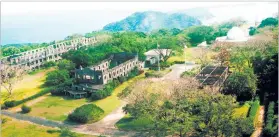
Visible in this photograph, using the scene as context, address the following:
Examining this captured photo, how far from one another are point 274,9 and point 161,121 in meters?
101

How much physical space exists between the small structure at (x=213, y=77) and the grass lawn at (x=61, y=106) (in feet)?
37.5

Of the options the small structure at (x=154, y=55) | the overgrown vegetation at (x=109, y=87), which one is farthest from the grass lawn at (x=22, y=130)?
the small structure at (x=154, y=55)

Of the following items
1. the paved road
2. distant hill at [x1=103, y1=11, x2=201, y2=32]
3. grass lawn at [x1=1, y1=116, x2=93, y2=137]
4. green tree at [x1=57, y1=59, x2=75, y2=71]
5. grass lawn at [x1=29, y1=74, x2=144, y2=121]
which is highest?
distant hill at [x1=103, y1=11, x2=201, y2=32]

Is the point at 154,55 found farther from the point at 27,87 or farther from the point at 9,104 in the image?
the point at 9,104

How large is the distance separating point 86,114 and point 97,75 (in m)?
13.1

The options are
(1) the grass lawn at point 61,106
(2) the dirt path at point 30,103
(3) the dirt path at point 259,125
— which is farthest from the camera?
(2) the dirt path at point 30,103

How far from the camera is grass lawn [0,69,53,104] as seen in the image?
163ft

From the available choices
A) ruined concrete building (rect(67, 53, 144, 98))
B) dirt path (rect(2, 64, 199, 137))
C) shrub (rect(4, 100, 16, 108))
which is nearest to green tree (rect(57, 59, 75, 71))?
ruined concrete building (rect(67, 53, 144, 98))

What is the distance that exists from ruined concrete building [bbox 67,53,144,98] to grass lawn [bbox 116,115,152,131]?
12139 mm

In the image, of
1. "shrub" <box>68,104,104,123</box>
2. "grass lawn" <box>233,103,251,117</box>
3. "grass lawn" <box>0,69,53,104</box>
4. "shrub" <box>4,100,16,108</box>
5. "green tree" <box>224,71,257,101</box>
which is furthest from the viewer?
"grass lawn" <box>0,69,53,104</box>

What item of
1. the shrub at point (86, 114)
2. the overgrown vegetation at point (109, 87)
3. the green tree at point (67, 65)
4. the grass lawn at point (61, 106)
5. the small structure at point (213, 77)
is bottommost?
the grass lawn at point (61, 106)

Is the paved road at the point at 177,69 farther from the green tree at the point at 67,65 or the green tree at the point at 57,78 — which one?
the green tree at the point at 67,65

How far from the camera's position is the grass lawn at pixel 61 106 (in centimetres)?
4094

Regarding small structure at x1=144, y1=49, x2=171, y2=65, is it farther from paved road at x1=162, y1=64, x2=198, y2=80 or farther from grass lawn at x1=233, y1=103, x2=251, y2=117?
grass lawn at x1=233, y1=103, x2=251, y2=117
